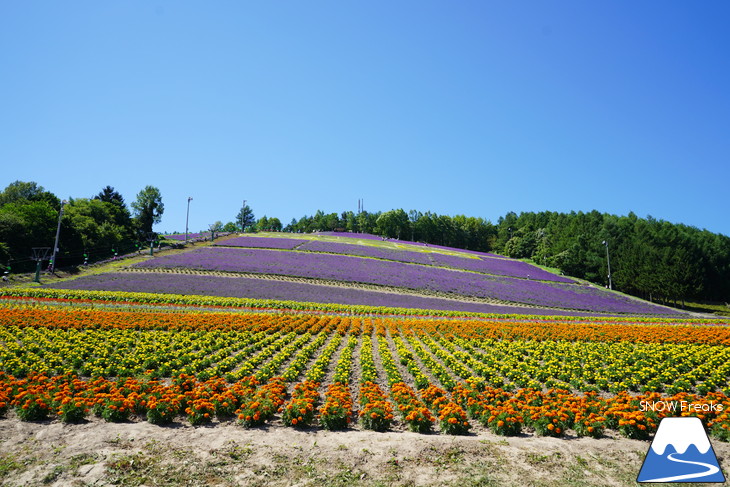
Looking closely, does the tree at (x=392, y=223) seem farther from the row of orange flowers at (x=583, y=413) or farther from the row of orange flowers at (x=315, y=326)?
the row of orange flowers at (x=583, y=413)

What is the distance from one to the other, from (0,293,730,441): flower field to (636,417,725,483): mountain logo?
193cm

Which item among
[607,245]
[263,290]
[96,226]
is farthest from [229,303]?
[607,245]

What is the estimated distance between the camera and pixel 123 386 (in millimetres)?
10516

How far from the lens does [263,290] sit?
36.9m

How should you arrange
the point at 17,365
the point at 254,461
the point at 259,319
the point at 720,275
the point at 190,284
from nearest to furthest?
the point at 254,461 → the point at 17,365 → the point at 259,319 → the point at 190,284 → the point at 720,275

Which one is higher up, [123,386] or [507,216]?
[507,216]

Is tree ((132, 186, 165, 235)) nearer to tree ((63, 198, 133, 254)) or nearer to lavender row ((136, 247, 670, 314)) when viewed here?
tree ((63, 198, 133, 254))

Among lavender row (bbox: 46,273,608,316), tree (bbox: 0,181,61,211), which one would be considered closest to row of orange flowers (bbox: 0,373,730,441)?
lavender row (bbox: 46,273,608,316)

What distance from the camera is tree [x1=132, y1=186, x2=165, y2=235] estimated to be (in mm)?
89750

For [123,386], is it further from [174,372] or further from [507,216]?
[507,216]

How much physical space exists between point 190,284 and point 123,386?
28596 mm

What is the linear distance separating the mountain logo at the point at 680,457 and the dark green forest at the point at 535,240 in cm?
5139

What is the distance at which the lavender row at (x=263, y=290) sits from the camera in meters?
34.5

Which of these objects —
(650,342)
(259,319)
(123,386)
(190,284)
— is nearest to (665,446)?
(123,386)
